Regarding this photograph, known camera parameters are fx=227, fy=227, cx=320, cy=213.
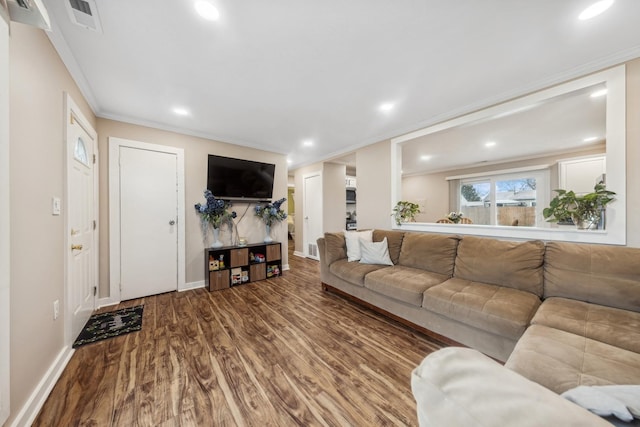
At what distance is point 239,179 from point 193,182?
67cm

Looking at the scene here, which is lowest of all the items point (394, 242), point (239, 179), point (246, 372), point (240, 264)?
point (246, 372)

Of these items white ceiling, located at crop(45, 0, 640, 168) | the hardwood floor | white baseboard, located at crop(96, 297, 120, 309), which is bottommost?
the hardwood floor

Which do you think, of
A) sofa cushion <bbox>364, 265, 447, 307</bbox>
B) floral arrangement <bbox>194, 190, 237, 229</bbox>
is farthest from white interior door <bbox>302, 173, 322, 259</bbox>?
sofa cushion <bbox>364, 265, 447, 307</bbox>

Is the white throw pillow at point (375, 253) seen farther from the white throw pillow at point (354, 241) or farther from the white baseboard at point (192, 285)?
the white baseboard at point (192, 285)

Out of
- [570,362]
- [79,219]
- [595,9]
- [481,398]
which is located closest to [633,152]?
[595,9]

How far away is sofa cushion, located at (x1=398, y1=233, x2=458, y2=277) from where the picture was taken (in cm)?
252

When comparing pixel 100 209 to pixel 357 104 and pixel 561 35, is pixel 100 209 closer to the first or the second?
pixel 357 104

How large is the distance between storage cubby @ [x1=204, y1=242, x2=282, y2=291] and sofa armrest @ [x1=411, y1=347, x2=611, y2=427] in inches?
135

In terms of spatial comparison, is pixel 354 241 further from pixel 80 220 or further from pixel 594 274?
pixel 80 220

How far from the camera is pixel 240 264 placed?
3592 millimetres

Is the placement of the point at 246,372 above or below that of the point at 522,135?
below

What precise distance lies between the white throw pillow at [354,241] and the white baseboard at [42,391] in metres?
2.75

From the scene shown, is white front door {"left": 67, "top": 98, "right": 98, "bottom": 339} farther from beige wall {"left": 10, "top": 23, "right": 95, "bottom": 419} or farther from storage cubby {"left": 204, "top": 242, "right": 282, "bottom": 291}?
storage cubby {"left": 204, "top": 242, "right": 282, "bottom": 291}

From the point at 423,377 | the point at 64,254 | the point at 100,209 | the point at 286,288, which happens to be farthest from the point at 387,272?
the point at 100,209
